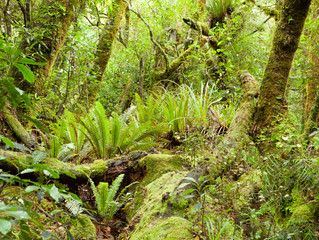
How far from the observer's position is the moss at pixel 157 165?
9.88 ft

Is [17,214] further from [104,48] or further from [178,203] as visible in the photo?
[104,48]

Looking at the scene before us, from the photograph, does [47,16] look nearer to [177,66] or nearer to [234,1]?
[177,66]

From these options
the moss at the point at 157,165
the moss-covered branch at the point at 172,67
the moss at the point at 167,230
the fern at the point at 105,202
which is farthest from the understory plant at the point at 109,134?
the moss-covered branch at the point at 172,67

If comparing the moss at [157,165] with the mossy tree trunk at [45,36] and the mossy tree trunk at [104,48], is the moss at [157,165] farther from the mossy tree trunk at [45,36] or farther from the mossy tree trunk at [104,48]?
the mossy tree trunk at [104,48]

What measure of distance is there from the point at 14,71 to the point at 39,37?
54cm

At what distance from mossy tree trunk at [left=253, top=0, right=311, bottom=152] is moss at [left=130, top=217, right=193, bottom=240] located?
1.55m

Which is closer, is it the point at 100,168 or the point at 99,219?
the point at 99,219

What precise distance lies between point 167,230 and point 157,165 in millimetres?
1341

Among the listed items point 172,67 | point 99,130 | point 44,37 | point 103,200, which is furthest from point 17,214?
point 172,67

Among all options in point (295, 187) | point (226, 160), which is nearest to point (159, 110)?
point (226, 160)

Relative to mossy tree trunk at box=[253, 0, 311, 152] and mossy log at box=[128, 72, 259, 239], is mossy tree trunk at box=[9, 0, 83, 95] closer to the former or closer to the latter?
mossy log at box=[128, 72, 259, 239]

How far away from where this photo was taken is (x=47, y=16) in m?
3.23

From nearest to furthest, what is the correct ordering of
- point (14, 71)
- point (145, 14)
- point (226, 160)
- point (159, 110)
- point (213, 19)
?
point (226, 160) < point (14, 71) < point (159, 110) < point (213, 19) < point (145, 14)

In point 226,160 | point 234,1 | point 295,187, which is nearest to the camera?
point 295,187
